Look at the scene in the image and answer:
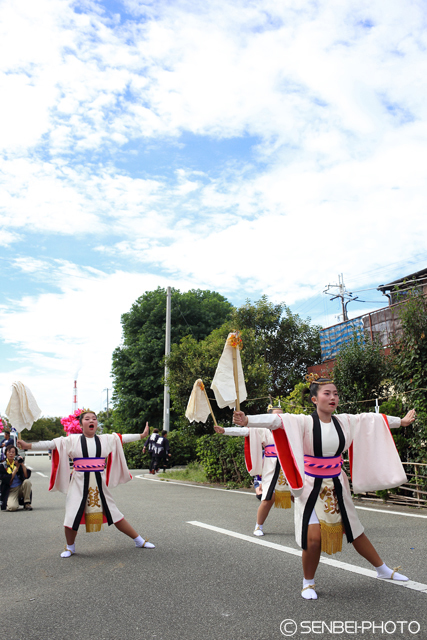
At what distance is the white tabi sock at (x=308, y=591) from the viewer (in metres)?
4.11

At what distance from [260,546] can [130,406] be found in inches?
898

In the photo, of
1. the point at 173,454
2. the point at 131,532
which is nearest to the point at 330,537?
the point at 131,532

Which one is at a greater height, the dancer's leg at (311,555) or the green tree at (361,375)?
the green tree at (361,375)

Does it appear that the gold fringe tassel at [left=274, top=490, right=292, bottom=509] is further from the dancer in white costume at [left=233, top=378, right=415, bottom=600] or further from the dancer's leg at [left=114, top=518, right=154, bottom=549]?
the dancer in white costume at [left=233, top=378, right=415, bottom=600]

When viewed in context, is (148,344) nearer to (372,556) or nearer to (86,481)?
(86,481)

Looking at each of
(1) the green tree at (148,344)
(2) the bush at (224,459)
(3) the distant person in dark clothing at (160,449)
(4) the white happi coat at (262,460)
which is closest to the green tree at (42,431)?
(1) the green tree at (148,344)

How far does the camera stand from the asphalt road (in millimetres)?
3631

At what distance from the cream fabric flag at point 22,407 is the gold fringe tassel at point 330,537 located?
12.4ft

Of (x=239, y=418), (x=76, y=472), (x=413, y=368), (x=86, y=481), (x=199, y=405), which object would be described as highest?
(x=413, y=368)

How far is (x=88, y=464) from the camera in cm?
620

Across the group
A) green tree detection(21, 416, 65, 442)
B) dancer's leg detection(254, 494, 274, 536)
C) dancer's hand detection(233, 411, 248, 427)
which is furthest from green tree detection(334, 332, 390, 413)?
green tree detection(21, 416, 65, 442)

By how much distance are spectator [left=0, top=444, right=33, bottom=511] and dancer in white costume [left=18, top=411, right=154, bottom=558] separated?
5.13 m

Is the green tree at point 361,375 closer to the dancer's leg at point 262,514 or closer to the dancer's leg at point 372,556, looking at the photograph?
the dancer's leg at point 262,514

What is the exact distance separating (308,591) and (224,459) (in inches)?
422
